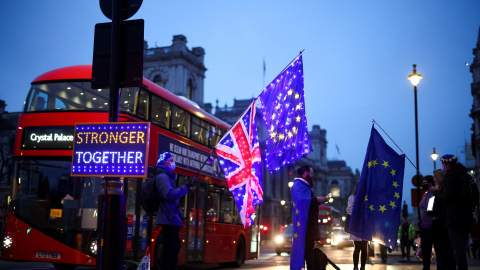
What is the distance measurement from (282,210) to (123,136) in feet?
308

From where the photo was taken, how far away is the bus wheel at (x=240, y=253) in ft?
61.3

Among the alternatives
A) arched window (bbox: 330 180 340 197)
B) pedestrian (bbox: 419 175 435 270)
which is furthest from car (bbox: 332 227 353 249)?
arched window (bbox: 330 180 340 197)

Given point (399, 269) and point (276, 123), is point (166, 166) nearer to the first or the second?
point (276, 123)

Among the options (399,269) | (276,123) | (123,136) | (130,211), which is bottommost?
(399,269)

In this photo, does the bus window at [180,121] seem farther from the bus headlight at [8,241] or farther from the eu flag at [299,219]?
the eu flag at [299,219]

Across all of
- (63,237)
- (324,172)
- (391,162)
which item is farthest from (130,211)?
(324,172)

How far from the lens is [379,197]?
420 inches

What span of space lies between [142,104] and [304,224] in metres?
5.24

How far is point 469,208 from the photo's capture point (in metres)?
8.47

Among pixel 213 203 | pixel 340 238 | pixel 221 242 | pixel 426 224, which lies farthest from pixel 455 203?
pixel 340 238

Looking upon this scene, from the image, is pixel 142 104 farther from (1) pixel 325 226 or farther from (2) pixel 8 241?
(1) pixel 325 226

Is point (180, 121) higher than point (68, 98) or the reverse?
the reverse

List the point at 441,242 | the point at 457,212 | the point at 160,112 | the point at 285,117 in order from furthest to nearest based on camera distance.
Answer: the point at 160,112, the point at 285,117, the point at 441,242, the point at 457,212

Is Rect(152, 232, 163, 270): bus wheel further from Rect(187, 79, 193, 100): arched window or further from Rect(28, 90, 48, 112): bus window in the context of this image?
Rect(187, 79, 193, 100): arched window
